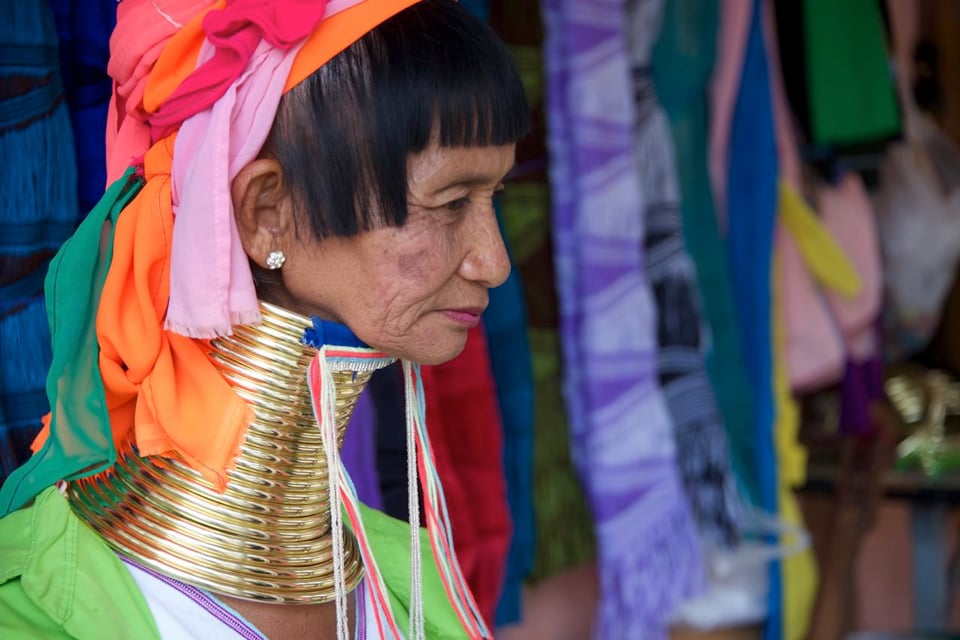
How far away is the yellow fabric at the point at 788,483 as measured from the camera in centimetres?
327

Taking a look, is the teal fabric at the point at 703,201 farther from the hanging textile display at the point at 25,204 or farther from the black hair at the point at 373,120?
the black hair at the point at 373,120

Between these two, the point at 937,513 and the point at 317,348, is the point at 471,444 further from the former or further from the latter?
the point at 937,513

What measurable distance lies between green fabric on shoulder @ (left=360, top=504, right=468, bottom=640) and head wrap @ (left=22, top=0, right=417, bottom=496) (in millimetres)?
402

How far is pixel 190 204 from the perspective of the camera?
1.29m

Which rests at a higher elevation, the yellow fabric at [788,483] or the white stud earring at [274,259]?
the white stud earring at [274,259]

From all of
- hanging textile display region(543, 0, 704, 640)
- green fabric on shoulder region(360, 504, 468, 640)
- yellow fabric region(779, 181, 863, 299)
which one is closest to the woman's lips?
green fabric on shoulder region(360, 504, 468, 640)

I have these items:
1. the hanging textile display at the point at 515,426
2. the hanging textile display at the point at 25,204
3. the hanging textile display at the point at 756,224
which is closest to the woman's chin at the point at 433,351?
the hanging textile display at the point at 25,204

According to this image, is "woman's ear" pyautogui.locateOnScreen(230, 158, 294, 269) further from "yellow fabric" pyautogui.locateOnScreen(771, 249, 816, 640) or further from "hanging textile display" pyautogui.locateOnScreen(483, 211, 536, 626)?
"yellow fabric" pyautogui.locateOnScreen(771, 249, 816, 640)

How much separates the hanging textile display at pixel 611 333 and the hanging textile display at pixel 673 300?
0.17 ft

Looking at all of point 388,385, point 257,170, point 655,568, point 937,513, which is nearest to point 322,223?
point 257,170

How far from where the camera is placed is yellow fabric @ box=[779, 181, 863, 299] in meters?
3.42

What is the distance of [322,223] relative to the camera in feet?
4.34

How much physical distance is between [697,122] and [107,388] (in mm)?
2113

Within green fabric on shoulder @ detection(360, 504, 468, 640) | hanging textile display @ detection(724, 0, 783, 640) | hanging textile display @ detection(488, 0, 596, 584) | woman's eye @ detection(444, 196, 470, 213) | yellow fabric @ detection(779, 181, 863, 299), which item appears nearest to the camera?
woman's eye @ detection(444, 196, 470, 213)
